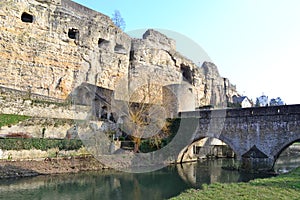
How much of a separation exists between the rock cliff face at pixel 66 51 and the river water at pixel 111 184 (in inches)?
380

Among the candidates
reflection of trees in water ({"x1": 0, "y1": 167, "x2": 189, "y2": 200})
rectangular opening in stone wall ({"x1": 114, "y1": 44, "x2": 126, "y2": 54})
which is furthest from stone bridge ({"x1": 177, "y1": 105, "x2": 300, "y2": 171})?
rectangular opening in stone wall ({"x1": 114, "y1": 44, "x2": 126, "y2": 54})

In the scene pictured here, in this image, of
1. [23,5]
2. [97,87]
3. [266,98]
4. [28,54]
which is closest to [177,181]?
[97,87]

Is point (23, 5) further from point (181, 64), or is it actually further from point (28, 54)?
point (181, 64)

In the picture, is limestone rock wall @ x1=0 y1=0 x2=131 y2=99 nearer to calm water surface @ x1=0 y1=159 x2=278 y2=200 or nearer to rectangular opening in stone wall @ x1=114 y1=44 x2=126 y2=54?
rectangular opening in stone wall @ x1=114 y1=44 x2=126 y2=54

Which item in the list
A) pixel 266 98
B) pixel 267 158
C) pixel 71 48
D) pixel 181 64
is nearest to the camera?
pixel 267 158

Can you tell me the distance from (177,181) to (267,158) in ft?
17.9

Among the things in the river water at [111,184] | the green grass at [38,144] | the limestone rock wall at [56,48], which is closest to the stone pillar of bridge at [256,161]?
the river water at [111,184]

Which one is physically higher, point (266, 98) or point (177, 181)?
point (266, 98)

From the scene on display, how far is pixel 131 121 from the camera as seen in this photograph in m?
19.3

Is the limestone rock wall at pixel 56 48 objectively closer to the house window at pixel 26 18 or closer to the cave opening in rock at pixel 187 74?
the house window at pixel 26 18

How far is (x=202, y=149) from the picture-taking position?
22859 millimetres

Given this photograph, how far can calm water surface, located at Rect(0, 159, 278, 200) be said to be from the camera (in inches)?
396

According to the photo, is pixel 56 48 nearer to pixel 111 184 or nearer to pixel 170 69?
pixel 170 69

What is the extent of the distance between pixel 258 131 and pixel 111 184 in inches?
338
